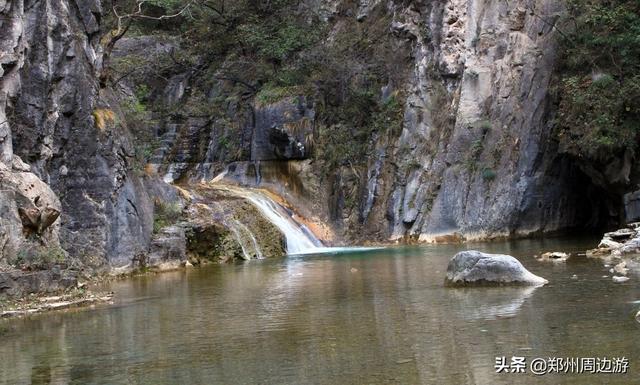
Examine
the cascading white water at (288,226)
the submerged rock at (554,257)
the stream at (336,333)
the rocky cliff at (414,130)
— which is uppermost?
the rocky cliff at (414,130)

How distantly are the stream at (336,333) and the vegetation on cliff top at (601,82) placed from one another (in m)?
10.4

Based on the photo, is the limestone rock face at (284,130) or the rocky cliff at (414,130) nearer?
the rocky cliff at (414,130)

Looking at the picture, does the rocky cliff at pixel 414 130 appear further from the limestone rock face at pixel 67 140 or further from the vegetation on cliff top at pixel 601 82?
the limestone rock face at pixel 67 140

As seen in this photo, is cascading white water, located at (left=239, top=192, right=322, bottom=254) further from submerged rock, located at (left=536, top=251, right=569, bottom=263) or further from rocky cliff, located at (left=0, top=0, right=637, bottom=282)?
submerged rock, located at (left=536, top=251, right=569, bottom=263)

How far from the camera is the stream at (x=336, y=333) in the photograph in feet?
27.1

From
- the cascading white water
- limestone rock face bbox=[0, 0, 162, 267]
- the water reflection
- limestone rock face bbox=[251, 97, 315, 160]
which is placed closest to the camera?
the water reflection

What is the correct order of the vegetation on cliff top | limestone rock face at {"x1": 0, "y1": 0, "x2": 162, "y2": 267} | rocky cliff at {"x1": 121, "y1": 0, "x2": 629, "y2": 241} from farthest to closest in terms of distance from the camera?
rocky cliff at {"x1": 121, "y1": 0, "x2": 629, "y2": 241}, the vegetation on cliff top, limestone rock face at {"x1": 0, "y1": 0, "x2": 162, "y2": 267}

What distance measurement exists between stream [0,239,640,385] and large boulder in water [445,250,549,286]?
380 millimetres

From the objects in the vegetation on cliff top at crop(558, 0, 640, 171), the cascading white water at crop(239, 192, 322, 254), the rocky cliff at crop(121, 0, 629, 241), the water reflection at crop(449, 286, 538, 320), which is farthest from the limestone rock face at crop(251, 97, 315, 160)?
the water reflection at crop(449, 286, 538, 320)

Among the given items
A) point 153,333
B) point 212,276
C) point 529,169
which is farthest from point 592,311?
point 529,169

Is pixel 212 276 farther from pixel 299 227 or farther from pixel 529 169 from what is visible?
pixel 529 169

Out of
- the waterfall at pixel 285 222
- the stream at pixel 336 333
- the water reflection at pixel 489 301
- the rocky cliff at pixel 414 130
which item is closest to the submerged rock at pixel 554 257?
the stream at pixel 336 333

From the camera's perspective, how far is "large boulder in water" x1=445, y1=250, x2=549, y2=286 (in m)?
14.0

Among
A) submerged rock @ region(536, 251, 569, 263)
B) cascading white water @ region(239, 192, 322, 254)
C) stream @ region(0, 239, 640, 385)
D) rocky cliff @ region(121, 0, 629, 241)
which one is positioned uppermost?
rocky cliff @ region(121, 0, 629, 241)
